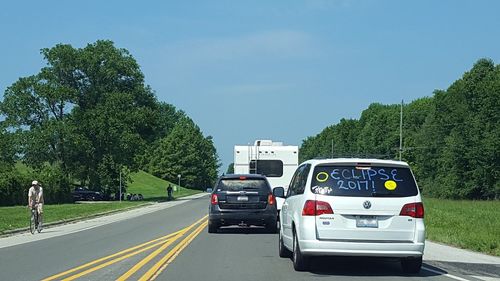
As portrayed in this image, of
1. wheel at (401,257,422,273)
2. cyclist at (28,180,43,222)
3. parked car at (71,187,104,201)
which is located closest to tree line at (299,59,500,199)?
parked car at (71,187,104,201)

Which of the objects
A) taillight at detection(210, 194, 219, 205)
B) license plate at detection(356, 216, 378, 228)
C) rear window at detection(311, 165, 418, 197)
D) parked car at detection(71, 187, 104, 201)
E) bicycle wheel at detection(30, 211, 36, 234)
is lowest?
parked car at detection(71, 187, 104, 201)

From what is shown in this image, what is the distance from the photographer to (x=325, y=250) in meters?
11.5

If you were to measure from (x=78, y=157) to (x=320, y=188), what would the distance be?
56.8 m

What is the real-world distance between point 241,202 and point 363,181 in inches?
359

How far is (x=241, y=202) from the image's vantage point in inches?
811

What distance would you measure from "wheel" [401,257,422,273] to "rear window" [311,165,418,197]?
1131 mm

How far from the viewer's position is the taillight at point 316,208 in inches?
456

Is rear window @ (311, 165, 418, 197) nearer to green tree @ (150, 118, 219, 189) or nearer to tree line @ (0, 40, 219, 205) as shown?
tree line @ (0, 40, 219, 205)

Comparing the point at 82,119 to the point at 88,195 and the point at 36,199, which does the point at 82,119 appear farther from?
the point at 36,199

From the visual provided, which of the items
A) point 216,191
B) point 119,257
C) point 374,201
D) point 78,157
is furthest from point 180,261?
point 78,157

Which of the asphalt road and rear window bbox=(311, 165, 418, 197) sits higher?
rear window bbox=(311, 165, 418, 197)

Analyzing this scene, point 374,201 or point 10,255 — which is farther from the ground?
point 374,201

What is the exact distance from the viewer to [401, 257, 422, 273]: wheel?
1185 centimetres

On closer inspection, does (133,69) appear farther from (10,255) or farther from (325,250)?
(325,250)
